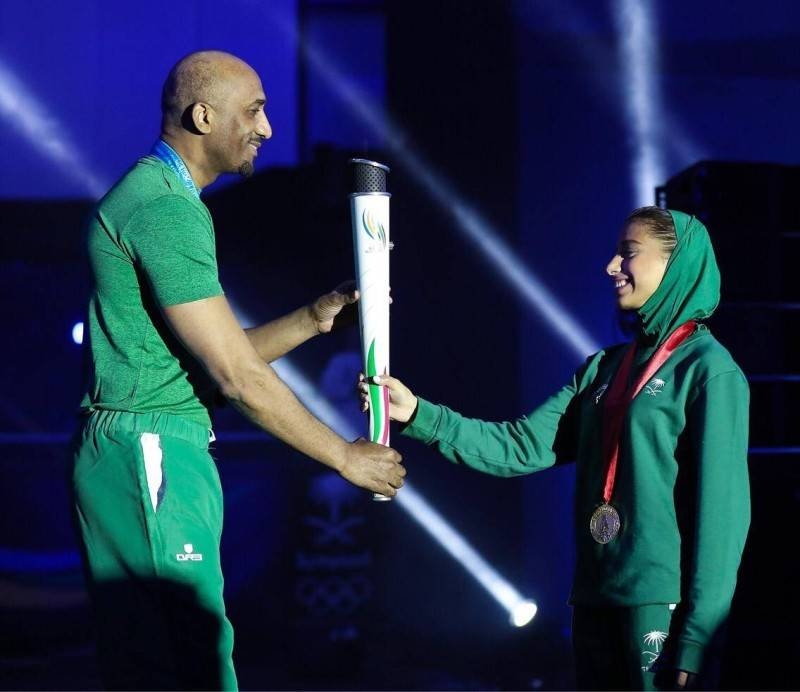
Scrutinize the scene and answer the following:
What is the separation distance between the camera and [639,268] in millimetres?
2455

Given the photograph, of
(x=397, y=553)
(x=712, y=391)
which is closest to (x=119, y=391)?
(x=712, y=391)

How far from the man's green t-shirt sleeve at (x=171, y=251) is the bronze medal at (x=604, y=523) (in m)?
0.93

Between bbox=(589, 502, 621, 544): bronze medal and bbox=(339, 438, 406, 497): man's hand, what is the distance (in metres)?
0.43

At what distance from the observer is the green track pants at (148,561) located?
201 centimetres

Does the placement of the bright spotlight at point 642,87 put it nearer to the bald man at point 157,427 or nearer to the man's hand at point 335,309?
the man's hand at point 335,309

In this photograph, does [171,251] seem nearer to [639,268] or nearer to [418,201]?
[639,268]

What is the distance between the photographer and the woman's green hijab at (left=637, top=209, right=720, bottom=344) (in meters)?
2.42

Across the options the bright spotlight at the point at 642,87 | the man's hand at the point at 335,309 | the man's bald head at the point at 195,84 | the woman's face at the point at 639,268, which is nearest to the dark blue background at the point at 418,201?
the bright spotlight at the point at 642,87

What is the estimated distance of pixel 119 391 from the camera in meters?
2.05

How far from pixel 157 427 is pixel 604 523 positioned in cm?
95

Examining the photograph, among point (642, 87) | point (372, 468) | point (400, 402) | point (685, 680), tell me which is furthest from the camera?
point (642, 87)

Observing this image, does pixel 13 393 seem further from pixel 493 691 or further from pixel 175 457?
pixel 175 457

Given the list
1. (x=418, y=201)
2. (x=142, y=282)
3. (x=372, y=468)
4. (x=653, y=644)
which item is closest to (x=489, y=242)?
(x=418, y=201)

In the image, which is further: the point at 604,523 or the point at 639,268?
the point at 639,268
